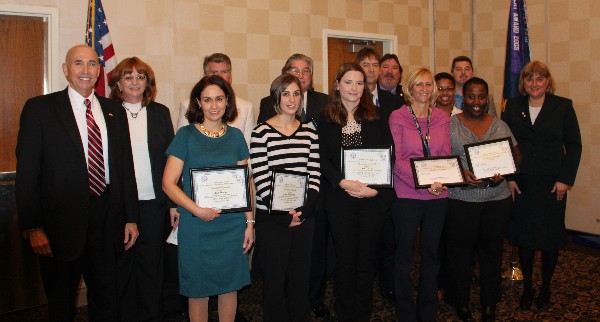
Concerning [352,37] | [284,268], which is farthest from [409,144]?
[352,37]

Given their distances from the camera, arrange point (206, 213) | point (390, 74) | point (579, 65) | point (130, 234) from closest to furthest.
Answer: point (206, 213) < point (130, 234) < point (390, 74) < point (579, 65)

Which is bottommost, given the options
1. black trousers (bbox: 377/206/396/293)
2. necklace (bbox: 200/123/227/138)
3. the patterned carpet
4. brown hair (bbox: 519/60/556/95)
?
the patterned carpet

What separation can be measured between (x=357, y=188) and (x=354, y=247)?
0.40 metres

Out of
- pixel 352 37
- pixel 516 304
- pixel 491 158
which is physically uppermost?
pixel 352 37

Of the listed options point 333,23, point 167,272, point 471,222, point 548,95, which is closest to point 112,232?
point 167,272

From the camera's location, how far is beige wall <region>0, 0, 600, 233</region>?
15.0 ft

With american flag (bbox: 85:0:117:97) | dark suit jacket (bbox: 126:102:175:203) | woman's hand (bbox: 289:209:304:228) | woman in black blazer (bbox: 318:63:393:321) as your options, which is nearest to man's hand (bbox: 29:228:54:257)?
dark suit jacket (bbox: 126:102:175:203)

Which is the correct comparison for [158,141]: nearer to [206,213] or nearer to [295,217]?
[206,213]

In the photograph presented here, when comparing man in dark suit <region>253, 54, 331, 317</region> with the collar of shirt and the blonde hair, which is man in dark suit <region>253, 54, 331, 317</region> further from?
the blonde hair

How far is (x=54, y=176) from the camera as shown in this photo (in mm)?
2490

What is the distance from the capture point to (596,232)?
19.6ft

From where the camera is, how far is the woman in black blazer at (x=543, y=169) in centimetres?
366

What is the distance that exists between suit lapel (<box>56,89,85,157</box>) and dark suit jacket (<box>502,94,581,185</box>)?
10.3 feet

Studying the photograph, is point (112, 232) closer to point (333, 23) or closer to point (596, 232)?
point (333, 23)
